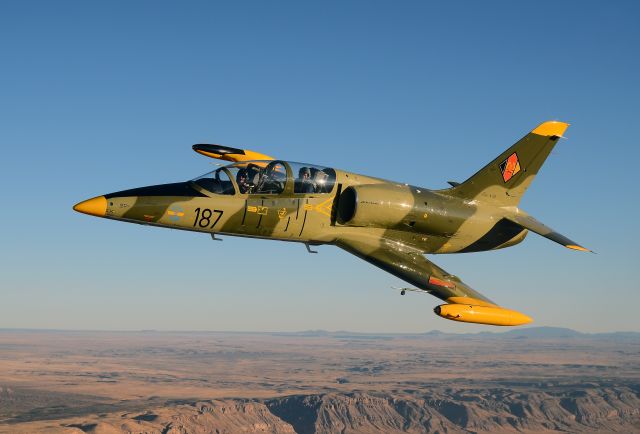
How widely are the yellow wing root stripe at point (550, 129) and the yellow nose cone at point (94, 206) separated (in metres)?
21.1

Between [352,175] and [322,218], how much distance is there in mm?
2498

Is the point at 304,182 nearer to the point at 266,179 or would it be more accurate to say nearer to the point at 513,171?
the point at 266,179

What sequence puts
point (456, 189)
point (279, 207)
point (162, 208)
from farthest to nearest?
point (456, 189) < point (279, 207) < point (162, 208)

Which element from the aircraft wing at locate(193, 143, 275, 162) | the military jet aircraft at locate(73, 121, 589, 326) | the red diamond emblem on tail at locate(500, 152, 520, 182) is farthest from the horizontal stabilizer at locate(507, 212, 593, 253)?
the aircraft wing at locate(193, 143, 275, 162)

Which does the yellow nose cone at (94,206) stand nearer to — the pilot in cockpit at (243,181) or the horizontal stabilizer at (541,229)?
the pilot in cockpit at (243,181)

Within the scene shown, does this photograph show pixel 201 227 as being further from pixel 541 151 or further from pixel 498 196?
pixel 541 151

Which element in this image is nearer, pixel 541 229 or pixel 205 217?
pixel 205 217

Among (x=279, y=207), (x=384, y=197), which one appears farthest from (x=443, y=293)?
(x=279, y=207)

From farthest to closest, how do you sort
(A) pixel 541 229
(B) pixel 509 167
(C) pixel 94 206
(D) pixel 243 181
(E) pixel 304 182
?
(B) pixel 509 167 → (A) pixel 541 229 → (E) pixel 304 182 → (D) pixel 243 181 → (C) pixel 94 206

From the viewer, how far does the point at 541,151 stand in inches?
1372

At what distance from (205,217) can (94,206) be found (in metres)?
4.38

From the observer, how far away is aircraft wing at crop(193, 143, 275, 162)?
1452 inches

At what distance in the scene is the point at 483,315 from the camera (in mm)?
24891

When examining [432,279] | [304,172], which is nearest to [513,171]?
[432,279]
